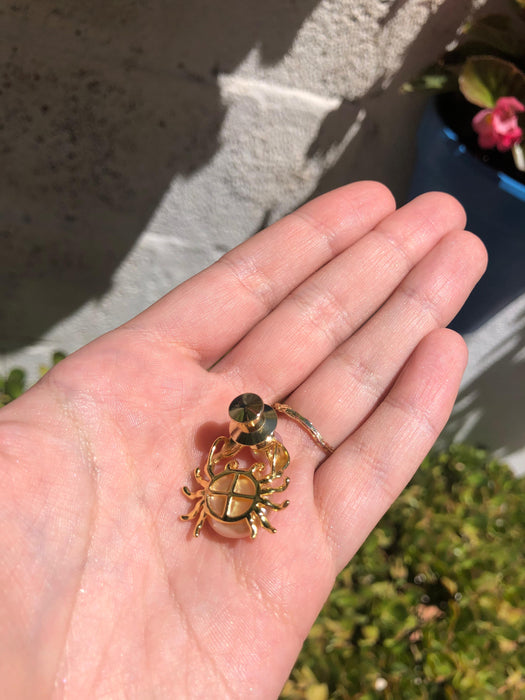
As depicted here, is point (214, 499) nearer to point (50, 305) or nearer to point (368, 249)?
point (368, 249)

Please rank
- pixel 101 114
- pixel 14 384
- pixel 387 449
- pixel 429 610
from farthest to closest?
1. pixel 14 384
2. pixel 429 610
3. pixel 101 114
4. pixel 387 449

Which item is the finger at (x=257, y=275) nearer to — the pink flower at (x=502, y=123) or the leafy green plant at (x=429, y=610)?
the pink flower at (x=502, y=123)

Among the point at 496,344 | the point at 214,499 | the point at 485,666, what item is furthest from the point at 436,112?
the point at 485,666

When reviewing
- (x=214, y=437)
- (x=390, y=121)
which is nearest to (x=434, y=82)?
(x=390, y=121)

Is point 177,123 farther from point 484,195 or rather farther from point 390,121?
point 484,195

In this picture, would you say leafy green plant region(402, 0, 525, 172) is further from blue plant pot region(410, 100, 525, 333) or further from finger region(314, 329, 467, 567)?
finger region(314, 329, 467, 567)

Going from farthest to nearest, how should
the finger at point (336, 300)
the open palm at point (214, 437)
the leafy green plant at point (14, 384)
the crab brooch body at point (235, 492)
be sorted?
the leafy green plant at point (14, 384) → the finger at point (336, 300) → the crab brooch body at point (235, 492) → the open palm at point (214, 437)

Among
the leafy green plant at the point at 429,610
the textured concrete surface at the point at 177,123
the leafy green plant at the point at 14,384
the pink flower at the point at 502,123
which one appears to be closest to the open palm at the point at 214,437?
the pink flower at the point at 502,123
